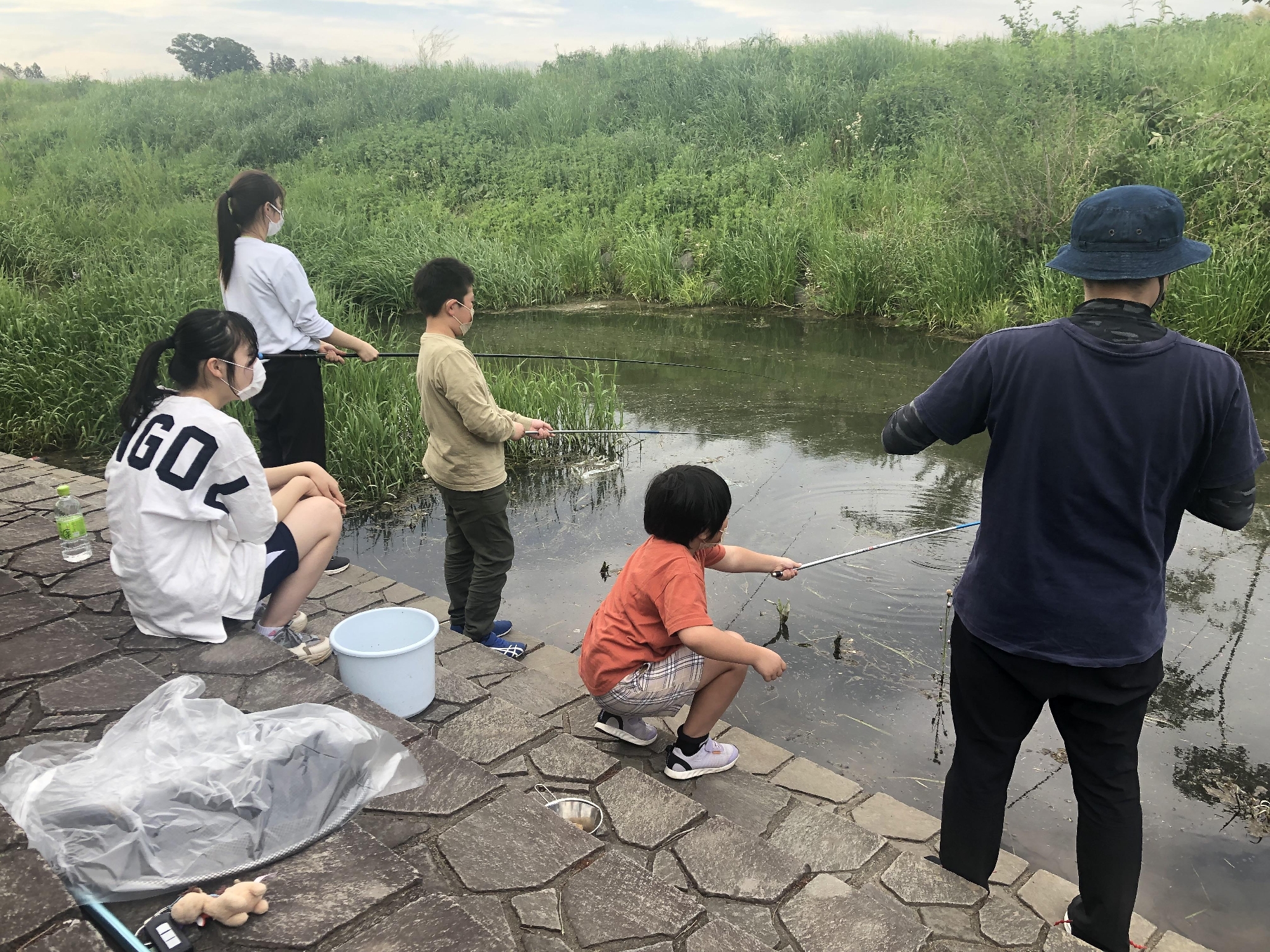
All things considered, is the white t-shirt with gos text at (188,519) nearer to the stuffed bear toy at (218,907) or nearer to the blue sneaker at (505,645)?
the blue sneaker at (505,645)

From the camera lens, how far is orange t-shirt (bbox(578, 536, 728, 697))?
8.61 feet

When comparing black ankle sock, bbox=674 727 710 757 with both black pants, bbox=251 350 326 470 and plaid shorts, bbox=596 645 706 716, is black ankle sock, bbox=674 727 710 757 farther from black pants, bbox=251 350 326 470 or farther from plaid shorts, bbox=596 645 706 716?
black pants, bbox=251 350 326 470

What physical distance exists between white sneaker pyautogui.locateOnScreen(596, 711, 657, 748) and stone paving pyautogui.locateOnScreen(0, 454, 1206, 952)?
40mm

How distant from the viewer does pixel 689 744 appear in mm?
2857

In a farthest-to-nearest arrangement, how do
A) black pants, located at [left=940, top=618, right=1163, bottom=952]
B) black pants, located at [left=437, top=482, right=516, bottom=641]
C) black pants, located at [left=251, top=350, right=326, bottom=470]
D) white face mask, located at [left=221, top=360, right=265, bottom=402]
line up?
1. black pants, located at [left=251, top=350, right=326, bottom=470]
2. black pants, located at [left=437, top=482, right=516, bottom=641]
3. white face mask, located at [left=221, top=360, right=265, bottom=402]
4. black pants, located at [left=940, top=618, right=1163, bottom=952]

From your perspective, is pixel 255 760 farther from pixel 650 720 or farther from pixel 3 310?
pixel 3 310

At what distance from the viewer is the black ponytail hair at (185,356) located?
9.42ft

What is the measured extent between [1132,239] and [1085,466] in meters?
0.49

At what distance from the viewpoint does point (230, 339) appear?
2928 mm

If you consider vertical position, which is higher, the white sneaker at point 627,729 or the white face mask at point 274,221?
the white face mask at point 274,221

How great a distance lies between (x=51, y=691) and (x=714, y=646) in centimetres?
193

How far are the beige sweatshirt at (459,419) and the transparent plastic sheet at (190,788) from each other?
1.33 metres

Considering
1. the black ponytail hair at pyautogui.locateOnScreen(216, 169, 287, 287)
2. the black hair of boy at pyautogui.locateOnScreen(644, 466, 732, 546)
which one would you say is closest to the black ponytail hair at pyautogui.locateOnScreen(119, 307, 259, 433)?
the black ponytail hair at pyautogui.locateOnScreen(216, 169, 287, 287)

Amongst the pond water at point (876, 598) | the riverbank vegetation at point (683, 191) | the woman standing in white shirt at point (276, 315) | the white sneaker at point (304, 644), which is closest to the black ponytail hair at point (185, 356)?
the white sneaker at point (304, 644)
